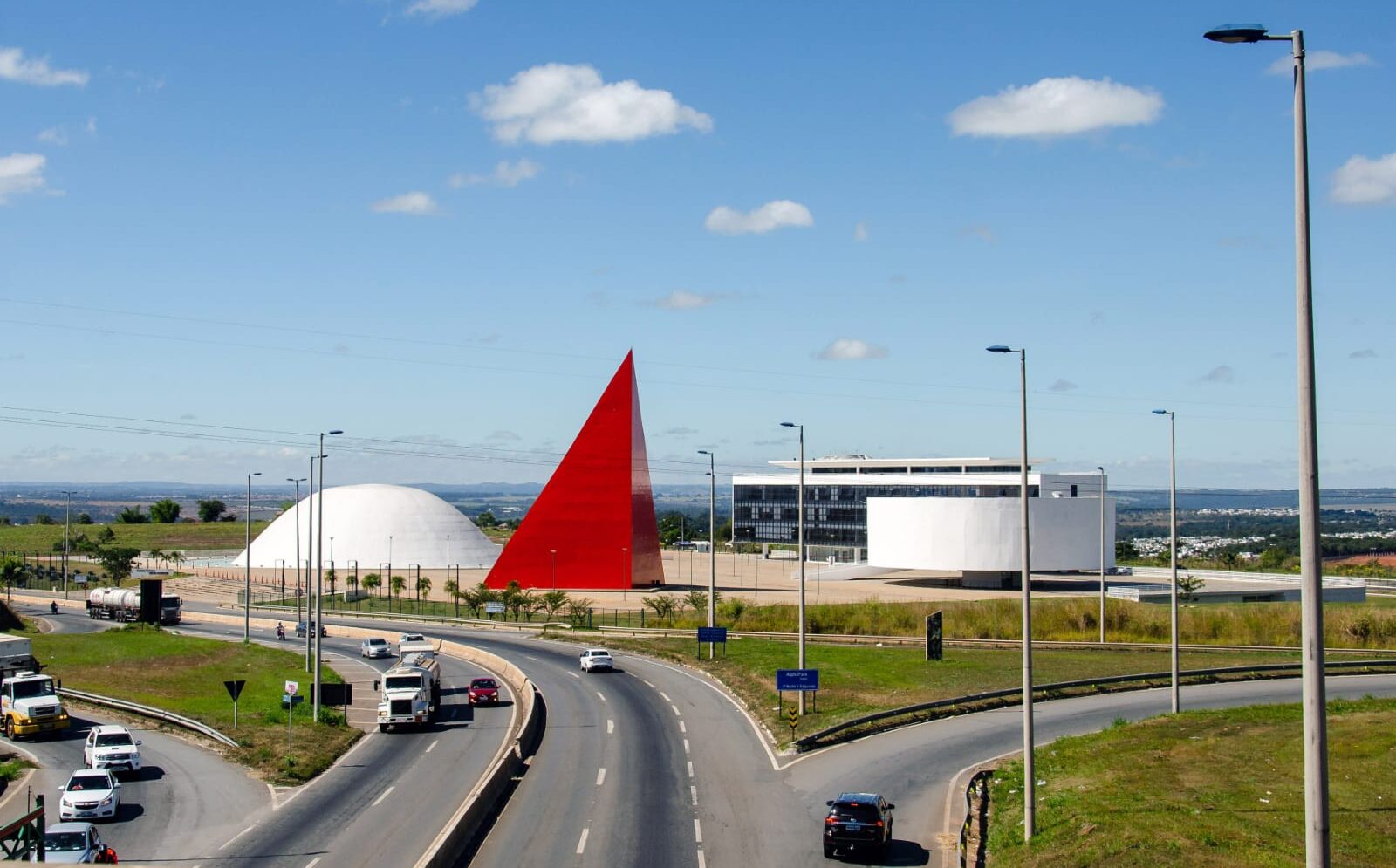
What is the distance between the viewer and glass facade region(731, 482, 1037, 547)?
440 ft

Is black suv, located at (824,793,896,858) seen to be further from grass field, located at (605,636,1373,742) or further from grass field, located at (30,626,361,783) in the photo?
grass field, located at (30,626,361,783)

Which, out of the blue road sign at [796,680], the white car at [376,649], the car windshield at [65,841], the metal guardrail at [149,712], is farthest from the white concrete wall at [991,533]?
the car windshield at [65,841]

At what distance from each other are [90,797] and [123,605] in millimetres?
64841

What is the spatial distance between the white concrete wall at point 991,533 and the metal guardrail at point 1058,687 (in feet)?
163

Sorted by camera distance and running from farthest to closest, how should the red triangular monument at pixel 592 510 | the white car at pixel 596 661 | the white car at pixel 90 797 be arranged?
the red triangular monument at pixel 592 510
the white car at pixel 596 661
the white car at pixel 90 797

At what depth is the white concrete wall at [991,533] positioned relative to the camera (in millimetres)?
109250

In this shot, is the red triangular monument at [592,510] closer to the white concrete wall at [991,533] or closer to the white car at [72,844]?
the white concrete wall at [991,533]

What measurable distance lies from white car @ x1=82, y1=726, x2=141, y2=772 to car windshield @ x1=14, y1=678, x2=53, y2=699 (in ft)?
25.4

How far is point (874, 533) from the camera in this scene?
117m

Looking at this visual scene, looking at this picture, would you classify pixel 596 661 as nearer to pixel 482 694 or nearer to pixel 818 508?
pixel 482 694

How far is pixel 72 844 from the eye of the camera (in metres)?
23.9

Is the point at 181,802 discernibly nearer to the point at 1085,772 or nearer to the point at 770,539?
the point at 1085,772

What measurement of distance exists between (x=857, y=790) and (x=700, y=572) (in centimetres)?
9774

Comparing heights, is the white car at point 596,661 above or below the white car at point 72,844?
below
